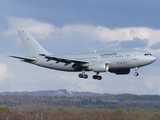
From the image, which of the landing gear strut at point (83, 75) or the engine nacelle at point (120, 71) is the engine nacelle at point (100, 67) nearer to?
the landing gear strut at point (83, 75)

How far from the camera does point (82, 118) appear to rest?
169 meters

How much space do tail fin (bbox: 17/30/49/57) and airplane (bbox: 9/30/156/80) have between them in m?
1.55

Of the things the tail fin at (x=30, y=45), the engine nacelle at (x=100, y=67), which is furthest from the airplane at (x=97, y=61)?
the tail fin at (x=30, y=45)

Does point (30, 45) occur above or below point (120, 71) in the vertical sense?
above

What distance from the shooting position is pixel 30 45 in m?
114

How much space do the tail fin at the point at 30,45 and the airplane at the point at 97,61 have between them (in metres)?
1.55

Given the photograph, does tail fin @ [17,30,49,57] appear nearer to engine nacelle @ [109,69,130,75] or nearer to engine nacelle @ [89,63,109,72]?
engine nacelle @ [109,69,130,75]

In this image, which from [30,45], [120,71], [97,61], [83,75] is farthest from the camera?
[30,45]

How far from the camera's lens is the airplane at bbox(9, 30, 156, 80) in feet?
307

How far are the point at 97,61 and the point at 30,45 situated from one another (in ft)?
70.3

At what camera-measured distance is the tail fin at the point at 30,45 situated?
112250 millimetres

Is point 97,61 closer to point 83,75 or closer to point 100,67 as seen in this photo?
point 100,67

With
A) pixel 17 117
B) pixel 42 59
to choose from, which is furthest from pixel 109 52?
pixel 17 117

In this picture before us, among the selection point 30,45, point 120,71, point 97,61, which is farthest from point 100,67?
point 30,45
